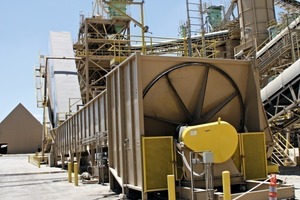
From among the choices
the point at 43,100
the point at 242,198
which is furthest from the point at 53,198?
the point at 43,100

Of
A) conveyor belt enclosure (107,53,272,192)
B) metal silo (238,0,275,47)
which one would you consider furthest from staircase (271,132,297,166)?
metal silo (238,0,275,47)

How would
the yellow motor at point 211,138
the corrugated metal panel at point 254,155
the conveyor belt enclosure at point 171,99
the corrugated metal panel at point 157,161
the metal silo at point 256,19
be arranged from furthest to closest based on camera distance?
the metal silo at point 256,19, the corrugated metal panel at point 254,155, the conveyor belt enclosure at point 171,99, the corrugated metal panel at point 157,161, the yellow motor at point 211,138

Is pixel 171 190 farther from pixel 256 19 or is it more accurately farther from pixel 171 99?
pixel 256 19

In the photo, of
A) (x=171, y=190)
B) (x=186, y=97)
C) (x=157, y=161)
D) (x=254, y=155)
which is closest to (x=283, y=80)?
(x=254, y=155)

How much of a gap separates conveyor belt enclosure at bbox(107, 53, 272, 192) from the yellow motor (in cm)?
111

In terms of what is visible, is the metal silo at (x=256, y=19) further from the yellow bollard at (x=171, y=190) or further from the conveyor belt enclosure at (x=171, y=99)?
the yellow bollard at (x=171, y=190)

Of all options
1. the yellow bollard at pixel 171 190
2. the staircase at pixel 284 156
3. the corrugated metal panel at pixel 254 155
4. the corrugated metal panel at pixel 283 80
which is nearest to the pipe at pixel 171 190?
the yellow bollard at pixel 171 190

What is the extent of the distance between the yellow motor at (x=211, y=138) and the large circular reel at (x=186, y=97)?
127 cm

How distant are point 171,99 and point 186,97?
0.40 metres

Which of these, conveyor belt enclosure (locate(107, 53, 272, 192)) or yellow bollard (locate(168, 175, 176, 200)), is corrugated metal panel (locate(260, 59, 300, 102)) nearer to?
conveyor belt enclosure (locate(107, 53, 272, 192))

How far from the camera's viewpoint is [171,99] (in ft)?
30.4

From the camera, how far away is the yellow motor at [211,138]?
7867mm

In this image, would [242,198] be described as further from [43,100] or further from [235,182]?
[43,100]

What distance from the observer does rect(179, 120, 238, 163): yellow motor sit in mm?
7867
